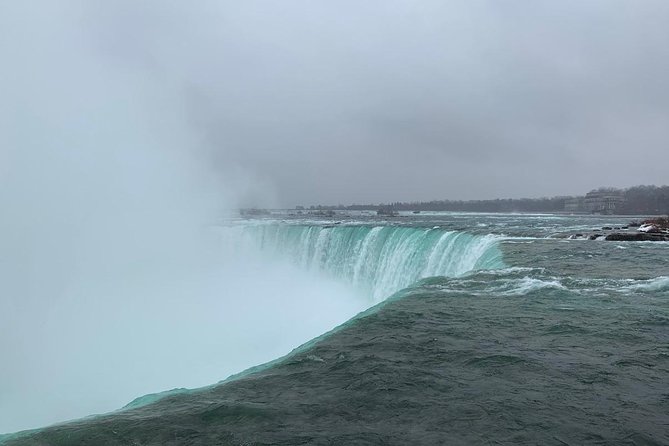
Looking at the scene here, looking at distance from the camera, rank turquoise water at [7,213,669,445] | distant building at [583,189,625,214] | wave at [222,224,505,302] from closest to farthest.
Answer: turquoise water at [7,213,669,445] → wave at [222,224,505,302] → distant building at [583,189,625,214]

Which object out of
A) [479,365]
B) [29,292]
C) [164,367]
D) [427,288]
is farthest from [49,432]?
[29,292]

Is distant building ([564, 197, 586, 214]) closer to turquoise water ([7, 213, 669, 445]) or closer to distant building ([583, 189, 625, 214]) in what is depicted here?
distant building ([583, 189, 625, 214])

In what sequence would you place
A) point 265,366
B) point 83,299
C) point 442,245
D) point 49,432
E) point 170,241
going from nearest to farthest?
point 49,432 → point 265,366 → point 442,245 → point 83,299 → point 170,241

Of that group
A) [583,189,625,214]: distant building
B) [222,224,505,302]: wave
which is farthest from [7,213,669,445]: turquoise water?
[583,189,625,214]: distant building

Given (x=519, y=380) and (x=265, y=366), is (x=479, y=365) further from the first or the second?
(x=265, y=366)

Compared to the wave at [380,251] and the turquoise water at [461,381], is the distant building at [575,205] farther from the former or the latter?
the turquoise water at [461,381]

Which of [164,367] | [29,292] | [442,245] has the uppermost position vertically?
[442,245]

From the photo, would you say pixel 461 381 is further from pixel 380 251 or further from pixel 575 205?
pixel 575 205
